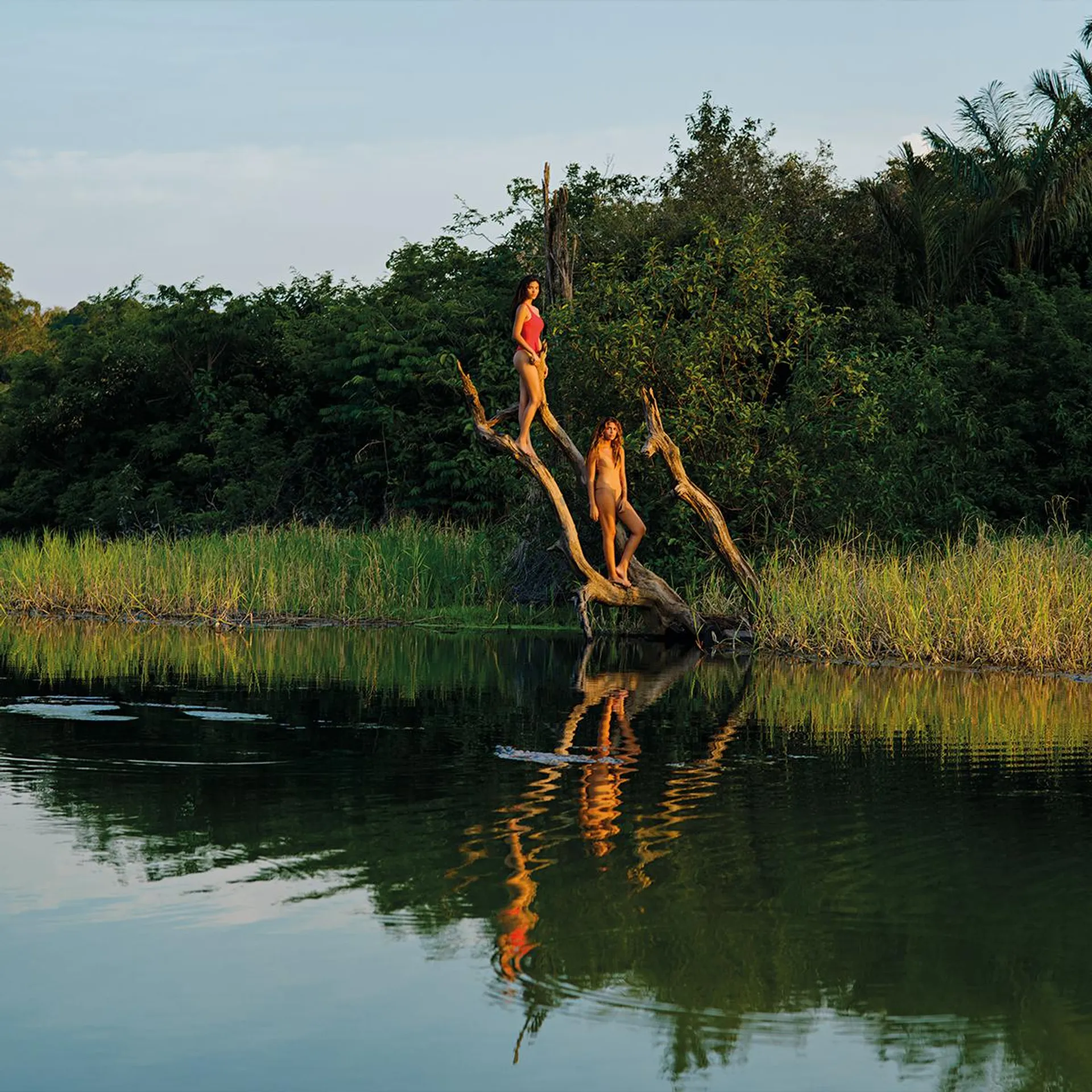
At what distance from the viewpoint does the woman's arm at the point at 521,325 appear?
18.9m

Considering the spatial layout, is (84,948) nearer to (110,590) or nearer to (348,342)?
(110,590)

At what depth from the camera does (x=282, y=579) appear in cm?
2403

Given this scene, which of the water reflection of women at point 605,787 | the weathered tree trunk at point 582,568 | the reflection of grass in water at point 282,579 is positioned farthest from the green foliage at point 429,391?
the water reflection of women at point 605,787

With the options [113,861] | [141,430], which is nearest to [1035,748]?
[113,861]

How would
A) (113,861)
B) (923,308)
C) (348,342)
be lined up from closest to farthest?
1. (113,861)
2. (923,308)
3. (348,342)

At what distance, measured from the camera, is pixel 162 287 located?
41.7 m

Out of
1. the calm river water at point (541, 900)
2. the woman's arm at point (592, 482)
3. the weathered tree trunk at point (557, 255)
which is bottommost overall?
the calm river water at point (541, 900)

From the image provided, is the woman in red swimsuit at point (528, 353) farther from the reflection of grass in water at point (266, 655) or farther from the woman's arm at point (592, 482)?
the reflection of grass in water at point (266, 655)

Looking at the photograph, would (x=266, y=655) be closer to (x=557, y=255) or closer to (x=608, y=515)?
(x=608, y=515)

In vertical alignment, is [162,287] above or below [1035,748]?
above

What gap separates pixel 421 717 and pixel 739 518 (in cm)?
1155

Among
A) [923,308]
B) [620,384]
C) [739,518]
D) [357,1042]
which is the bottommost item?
[357,1042]

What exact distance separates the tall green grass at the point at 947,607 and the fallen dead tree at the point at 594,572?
2.73ft

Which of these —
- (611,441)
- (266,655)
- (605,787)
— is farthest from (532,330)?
(605,787)
